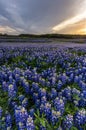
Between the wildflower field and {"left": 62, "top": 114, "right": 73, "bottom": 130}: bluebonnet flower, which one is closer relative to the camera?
{"left": 62, "top": 114, "right": 73, "bottom": 130}: bluebonnet flower

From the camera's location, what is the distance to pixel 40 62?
10508mm

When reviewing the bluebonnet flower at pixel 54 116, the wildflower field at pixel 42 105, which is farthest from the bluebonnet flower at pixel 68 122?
the bluebonnet flower at pixel 54 116

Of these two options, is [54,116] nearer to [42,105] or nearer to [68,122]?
[68,122]

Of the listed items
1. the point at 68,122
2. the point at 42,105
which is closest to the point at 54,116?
the point at 68,122

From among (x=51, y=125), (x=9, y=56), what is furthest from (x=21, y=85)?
(x=9, y=56)

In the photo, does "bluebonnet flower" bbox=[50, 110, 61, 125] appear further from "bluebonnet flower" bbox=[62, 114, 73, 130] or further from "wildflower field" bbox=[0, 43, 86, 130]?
"bluebonnet flower" bbox=[62, 114, 73, 130]

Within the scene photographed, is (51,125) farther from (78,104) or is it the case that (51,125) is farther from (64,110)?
(78,104)

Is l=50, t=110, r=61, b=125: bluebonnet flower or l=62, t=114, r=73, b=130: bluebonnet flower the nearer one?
l=62, t=114, r=73, b=130: bluebonnet flower

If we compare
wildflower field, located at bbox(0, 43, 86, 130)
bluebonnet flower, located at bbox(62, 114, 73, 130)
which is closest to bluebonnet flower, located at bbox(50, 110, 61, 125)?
wildflower field, located at bbox(0, 43, 86, 130)

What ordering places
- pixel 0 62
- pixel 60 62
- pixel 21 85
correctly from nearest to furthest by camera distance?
pixel 21 85, pixel 60 62, pixel 0 62

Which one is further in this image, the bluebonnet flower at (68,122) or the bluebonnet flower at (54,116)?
the bluebonnet flower at (54,116)

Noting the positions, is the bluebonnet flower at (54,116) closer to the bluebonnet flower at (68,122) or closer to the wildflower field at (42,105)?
the wildflower field at (42,105)

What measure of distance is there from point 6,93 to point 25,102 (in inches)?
39.5

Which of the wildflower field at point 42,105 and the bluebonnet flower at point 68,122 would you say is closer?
the bluebonnet flower at point 68,122
